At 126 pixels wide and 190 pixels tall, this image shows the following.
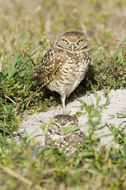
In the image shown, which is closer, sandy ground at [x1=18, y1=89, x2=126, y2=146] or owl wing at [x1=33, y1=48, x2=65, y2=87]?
sandy ground at [x1=18, y1=89, x2=126, y2=146]

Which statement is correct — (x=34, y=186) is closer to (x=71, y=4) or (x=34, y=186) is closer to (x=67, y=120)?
(x=67, y=120)

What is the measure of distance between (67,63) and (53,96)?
29.9 inches

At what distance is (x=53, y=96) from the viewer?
16.3 feet

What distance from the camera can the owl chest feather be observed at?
4.38 metres

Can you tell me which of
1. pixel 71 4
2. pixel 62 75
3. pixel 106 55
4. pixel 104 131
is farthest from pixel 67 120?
pixel 71 4

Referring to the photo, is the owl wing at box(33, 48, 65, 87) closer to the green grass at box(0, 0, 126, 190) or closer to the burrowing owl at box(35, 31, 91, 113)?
the burrowing owl at box(35, 31, 91, 113)

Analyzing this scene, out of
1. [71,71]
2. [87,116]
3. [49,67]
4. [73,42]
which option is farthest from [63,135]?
[73,42]

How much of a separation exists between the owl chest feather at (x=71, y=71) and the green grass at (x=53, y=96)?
0.95ft

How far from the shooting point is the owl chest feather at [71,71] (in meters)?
4.38

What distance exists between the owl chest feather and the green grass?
0.29 m

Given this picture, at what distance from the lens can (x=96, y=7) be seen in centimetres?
872

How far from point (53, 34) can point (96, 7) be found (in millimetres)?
2101

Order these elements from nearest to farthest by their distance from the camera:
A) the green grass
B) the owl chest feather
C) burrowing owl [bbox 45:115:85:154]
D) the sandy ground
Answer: the green grass → burrowing owl [bbox 45:115:85:154] → the sandy ground → the owl chest feather

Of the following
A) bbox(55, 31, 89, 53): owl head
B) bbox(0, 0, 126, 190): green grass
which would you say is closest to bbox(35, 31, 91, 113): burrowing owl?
bbox(55, 31, 89, 53): owl head
